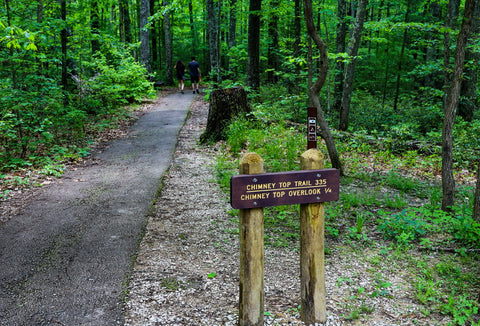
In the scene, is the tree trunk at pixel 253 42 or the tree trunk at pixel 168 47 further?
the tree trunk at pixel 168 47

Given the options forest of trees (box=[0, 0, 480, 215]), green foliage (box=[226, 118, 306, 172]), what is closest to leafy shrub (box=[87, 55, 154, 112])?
forest of trees (box=[0, 0, 480, 215])

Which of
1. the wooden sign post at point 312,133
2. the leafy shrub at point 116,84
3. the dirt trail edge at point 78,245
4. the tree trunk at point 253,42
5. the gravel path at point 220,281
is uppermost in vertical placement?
the tree trunk at point 253,42

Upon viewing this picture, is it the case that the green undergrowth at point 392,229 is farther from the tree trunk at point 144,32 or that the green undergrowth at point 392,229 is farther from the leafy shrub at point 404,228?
the tree trunk at point 144,32

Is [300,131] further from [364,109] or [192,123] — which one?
[364,109]

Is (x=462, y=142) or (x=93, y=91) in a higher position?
(x=93, y=91)

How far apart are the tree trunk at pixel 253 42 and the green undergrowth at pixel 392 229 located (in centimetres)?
573

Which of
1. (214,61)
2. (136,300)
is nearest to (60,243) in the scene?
(136,300)

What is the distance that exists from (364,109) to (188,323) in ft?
47.7

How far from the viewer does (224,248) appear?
14.8ft

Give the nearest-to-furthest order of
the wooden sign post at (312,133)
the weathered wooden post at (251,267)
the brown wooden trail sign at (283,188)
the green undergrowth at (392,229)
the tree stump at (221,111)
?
the brown wooden trail sign at (283,188) < the weathered wooden post at (251,267) < the green undergrowth at (392,229) < the wooden sign post at (312,133) < the tree stump at (221,111)

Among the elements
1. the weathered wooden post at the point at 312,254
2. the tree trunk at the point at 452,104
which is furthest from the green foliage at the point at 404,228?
the weathered wooden post at the point at 312,254

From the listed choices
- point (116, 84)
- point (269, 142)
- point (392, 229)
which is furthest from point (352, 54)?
point (116, 84)

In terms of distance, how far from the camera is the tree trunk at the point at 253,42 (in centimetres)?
1267

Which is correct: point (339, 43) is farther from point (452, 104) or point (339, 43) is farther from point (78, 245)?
point (78, 245)
